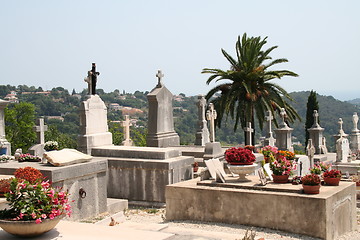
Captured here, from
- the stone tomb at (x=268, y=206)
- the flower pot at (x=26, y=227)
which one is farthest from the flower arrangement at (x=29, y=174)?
the stone tomb at (x=268, y=206)

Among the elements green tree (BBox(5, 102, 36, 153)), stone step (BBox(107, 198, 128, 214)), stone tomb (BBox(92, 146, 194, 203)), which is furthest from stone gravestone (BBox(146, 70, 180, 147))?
green tree (BBox(5, 102, 36, 153))

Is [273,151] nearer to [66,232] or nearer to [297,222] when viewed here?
[297,222]

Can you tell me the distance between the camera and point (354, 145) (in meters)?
23.7

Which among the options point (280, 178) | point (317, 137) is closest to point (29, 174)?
point (280, 178)

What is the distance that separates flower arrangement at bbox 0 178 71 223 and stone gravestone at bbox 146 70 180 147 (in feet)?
37.7

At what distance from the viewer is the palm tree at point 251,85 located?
27859 millimetres

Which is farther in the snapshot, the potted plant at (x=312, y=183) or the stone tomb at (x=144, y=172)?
the stone tomb at (x=144, y=172)

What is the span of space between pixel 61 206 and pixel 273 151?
10.6 metres

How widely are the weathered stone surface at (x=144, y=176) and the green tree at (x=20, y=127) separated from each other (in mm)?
20505

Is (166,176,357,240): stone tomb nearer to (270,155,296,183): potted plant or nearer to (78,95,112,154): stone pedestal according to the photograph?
(270,155,296,183): potted plant

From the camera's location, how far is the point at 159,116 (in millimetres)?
17500

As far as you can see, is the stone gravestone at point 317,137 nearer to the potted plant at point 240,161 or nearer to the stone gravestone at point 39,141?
the stone gravestone at point 39,141

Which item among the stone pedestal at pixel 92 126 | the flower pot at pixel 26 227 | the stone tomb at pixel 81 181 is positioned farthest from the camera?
the stone pedestal at pixel 92 126

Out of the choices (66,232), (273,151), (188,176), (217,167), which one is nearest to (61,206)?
(66,232)
